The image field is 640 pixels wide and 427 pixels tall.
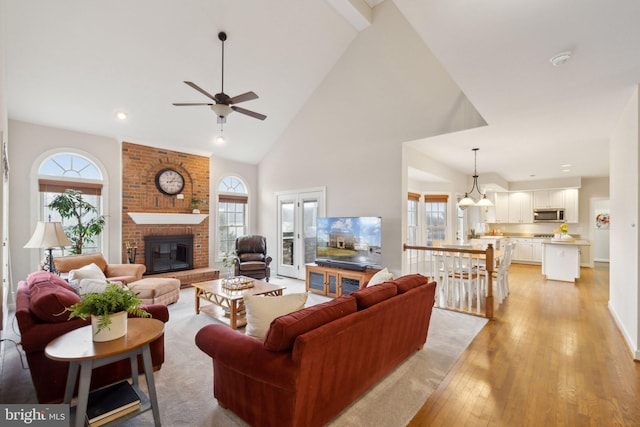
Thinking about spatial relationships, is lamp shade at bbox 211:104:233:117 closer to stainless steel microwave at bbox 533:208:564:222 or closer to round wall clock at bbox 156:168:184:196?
round wall clock at bbox 156:168:184:196

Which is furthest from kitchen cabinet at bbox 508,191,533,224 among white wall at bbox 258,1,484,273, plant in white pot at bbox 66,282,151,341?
plant in white pot at bbox 66,282,151,341

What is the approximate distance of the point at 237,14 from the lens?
399cm

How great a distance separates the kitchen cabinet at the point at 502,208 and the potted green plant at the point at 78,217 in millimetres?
10143

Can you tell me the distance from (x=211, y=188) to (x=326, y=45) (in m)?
3.85

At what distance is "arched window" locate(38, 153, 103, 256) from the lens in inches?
182

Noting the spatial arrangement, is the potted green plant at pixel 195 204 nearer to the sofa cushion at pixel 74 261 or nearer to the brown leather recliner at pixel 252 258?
the brown leather recliner at pixel 252 258

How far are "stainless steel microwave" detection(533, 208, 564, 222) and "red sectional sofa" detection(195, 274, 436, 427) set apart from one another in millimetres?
8415

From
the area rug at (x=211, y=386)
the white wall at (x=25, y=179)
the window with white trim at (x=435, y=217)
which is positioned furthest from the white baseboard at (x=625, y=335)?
the white wall at (x=25, y=179)

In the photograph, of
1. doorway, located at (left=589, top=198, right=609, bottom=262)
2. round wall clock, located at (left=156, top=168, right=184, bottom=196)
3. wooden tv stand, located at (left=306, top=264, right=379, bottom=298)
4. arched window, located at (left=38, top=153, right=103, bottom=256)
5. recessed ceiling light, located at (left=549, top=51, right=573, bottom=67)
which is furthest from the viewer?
doorway, located at (left=589, top=198, right=609, bottom=262)

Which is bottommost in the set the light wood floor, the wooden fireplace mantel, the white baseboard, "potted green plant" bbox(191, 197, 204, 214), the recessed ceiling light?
the light wood floor

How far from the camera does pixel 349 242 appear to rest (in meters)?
5.13

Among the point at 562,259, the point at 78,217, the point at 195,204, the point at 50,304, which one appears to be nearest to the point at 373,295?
the point at 50,304

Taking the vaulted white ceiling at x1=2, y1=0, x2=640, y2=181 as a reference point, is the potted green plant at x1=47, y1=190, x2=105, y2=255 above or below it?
below

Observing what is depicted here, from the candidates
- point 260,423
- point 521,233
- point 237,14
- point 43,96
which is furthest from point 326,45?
point 521,233
